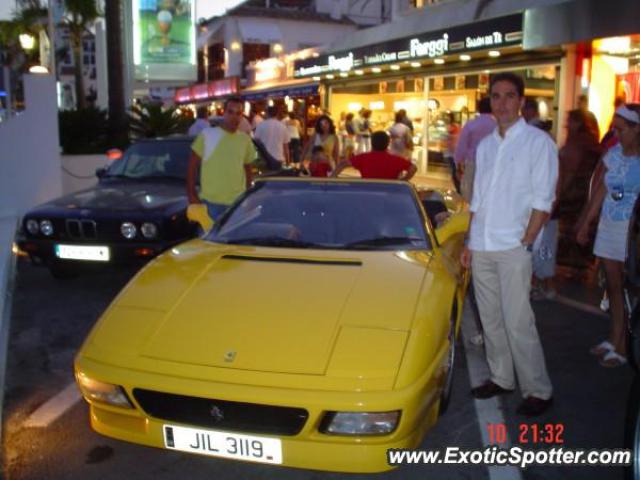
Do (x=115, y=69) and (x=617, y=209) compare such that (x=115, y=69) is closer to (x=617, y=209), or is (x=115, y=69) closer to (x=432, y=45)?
(x=432, y=45)

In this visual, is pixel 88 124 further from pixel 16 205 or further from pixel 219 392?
pixel 219 392

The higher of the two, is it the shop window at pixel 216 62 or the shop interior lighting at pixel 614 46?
the shop window at pixel 216 62

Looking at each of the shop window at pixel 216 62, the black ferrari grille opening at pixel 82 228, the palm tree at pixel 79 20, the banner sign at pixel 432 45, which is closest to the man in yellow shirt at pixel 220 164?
the black ferrari grille opening at pixel 82 228

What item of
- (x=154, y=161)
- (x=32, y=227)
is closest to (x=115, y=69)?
(x=154, y=161)

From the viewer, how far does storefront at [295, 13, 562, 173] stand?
39.7ft

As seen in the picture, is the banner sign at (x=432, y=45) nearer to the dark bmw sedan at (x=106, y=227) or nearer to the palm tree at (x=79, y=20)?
the dark bmw sedan at (x=106, y=227)

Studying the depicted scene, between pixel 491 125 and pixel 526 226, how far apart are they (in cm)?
443

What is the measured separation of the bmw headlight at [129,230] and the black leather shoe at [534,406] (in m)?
3.82

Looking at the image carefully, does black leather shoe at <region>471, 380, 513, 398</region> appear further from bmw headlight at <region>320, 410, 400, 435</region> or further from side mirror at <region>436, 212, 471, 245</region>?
bmw headlight at <region>320, 410, 400, 435</region>

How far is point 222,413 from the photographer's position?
2828 millimetres

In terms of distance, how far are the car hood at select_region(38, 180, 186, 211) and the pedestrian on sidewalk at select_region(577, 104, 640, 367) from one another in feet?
12.6

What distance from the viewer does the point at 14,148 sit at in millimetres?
10070

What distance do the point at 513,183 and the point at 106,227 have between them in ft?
13.0

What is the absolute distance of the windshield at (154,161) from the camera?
292 inches
